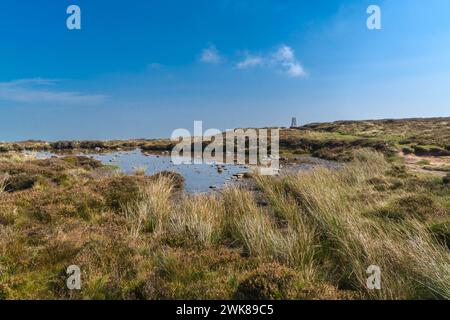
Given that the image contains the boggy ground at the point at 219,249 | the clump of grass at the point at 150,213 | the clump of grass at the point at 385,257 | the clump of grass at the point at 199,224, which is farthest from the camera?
the clump of grass at the point at 150,213

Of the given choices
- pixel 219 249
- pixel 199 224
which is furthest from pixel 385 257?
pixel 199 224

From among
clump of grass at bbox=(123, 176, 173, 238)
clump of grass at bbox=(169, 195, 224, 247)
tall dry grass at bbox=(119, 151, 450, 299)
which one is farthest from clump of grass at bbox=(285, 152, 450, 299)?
clump of grass at bbox=(123, 176, 173, 238)

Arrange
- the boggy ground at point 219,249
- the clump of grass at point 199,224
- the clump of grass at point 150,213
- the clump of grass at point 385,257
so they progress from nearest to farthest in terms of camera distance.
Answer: the clump of grass at point 385,257 → the boggy ground at point 219,249 → the clump of grass at point 199,224 → the clump of grass at point 150,213

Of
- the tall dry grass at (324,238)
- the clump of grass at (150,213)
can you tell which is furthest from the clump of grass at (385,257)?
the clump of grass at (150,213)

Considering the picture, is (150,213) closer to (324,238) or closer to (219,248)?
(219,248)

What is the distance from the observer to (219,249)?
20.4 ft

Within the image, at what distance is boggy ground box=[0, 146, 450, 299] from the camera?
15.2 feet

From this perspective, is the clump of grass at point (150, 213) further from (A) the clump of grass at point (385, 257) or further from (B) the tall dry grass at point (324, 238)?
(A) the clump of grass at point (385, 257)

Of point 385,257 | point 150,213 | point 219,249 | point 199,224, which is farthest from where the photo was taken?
point 150,213

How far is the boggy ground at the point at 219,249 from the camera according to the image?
182 inches

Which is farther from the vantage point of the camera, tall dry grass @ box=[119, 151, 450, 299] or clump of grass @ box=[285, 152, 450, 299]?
tall dry grass @ box=[119, 151, 450, 299]

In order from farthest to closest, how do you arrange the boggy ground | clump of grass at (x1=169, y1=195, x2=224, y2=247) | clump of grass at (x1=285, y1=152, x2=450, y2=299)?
clump of grass at (x1=169, y1=195, x2=224, y2=247)
the boggy ground
clump of grass at (x1=285, y1=152, x2=450, y2=299)

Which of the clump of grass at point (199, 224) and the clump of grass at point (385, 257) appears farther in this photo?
the clump of grass at point (199, 224)

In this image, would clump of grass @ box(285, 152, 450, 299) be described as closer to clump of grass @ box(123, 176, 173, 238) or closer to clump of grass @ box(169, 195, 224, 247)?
clump of grass @ box(169, 195, 224, 247)
